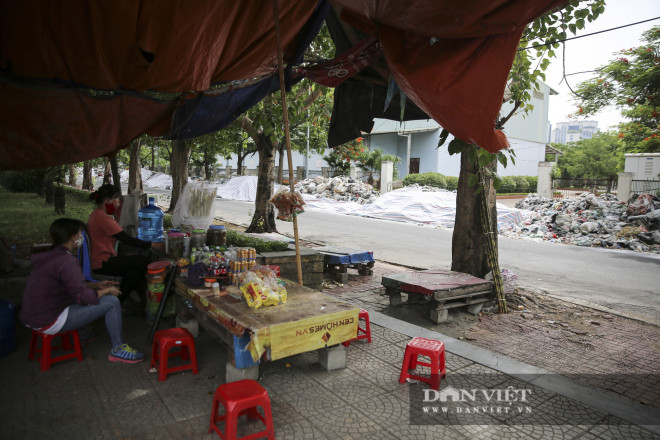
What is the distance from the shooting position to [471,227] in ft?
21.2

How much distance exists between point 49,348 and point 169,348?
3.72 ft

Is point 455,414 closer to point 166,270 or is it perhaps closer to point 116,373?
point 116,373

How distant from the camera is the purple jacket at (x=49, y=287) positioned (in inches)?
140

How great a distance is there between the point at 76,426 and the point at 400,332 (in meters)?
3.37

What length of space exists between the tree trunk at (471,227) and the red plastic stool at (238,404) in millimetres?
4564

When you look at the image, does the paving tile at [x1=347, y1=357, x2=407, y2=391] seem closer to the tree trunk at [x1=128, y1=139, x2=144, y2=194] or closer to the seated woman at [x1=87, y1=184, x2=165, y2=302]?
the seated woman at [x1=87, y1=184, x2=165, y2=302]

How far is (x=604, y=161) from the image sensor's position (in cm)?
4822

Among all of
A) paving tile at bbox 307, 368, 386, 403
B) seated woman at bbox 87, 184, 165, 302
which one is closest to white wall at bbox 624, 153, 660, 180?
paving tile at bbox 307, 368, 386, 403

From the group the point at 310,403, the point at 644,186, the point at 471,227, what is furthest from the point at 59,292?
the point at 644,186

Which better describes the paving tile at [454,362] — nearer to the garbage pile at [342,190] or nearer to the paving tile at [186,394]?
the paving tile at [186,394]

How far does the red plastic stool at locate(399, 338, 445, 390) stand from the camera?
358cm

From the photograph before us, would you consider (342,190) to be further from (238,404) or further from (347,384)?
(238,404)

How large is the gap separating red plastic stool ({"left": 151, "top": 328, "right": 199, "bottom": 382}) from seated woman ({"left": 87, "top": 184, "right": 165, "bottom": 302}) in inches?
62.5

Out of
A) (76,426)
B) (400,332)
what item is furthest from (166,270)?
(400,332)
